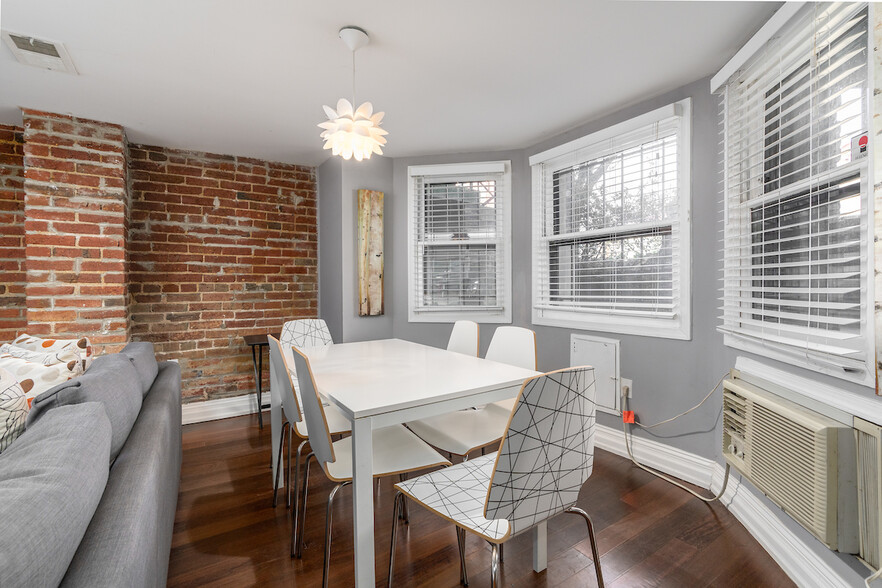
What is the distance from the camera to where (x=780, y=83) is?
1.84 metres

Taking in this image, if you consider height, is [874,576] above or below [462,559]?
above

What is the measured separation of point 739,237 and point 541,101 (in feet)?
4.63

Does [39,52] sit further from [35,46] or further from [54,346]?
[54,346]

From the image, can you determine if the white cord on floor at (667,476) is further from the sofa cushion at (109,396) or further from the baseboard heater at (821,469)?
the sofa cushion at (109,396)

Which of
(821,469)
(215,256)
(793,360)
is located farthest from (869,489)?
(215,256)

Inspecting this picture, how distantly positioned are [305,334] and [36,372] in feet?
4.72

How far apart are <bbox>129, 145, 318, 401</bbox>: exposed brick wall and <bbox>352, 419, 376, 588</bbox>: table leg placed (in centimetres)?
293

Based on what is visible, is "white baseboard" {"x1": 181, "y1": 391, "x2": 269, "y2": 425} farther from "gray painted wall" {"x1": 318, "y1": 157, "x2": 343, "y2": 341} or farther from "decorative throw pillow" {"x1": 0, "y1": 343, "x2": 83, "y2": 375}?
"decorative throw pillow" {"x1": 0, "y1": 343, "x2": 83, "y2": 375}

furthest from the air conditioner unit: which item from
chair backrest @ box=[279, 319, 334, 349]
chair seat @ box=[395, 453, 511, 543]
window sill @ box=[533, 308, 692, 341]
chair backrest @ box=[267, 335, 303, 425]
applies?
chair backrest @ box=[279, 319, 334, 349]

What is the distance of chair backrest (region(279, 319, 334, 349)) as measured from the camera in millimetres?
2888

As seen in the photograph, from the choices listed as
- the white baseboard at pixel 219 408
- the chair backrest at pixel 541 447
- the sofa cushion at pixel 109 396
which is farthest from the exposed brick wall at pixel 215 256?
the chair backrest at pixel 541 447

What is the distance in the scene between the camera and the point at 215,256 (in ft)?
12.2

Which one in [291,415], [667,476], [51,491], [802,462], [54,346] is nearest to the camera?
[51,491]

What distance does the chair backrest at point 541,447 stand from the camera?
3.52 ft
